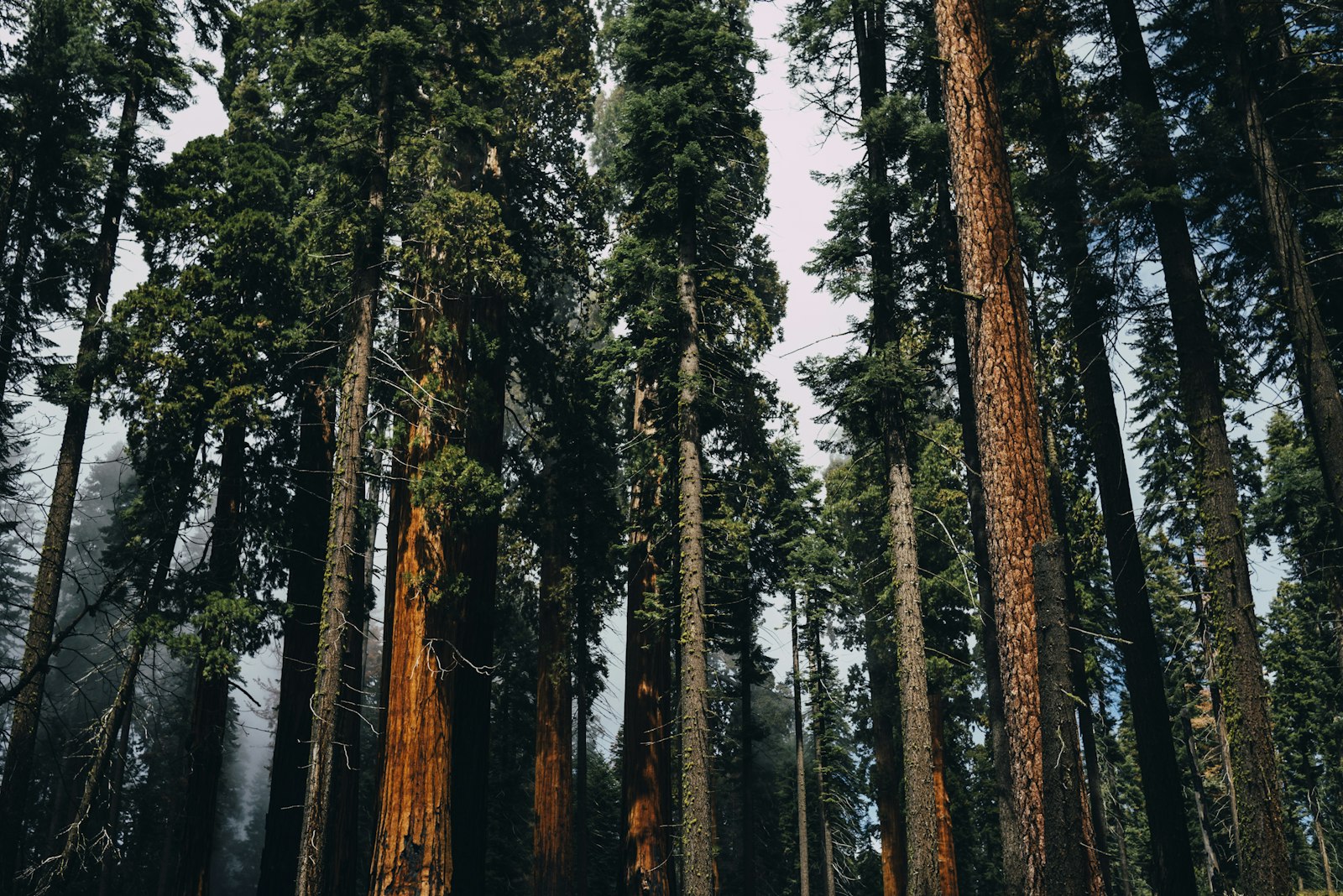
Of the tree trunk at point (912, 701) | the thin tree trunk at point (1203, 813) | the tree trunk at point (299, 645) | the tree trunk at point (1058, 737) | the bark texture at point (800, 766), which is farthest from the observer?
the thin tree trunk at point (1203, 813)

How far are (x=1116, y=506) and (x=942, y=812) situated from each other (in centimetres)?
1044

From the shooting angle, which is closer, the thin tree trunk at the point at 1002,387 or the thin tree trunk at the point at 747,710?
the thin tree trunk at the point at 1002,387

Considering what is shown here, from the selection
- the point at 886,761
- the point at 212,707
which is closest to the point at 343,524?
the point at 212,707

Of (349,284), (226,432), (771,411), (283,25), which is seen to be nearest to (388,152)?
(349,284)

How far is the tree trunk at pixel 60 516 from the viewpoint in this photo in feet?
37.9

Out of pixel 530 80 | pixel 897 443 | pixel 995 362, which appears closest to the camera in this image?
pixel 995 362

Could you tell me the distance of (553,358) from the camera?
16453 millimetres

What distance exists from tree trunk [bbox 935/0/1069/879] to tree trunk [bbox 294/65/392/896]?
679 cm

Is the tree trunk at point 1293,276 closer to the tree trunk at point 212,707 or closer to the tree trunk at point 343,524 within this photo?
the tree trunk at point 343,524

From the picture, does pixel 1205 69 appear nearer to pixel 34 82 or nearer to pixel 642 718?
pixel 642 718

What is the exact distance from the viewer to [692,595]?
10750 mm

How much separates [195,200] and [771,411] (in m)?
12.2

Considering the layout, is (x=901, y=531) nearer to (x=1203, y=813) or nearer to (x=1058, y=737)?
(x=1058, y=737)

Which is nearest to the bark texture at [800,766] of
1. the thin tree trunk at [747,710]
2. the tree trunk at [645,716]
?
the thin tree trunk at [747,710]
